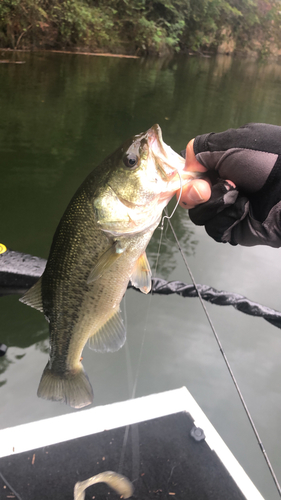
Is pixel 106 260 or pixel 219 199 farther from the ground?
pixel 219 199

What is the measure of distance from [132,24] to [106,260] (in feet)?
97.2

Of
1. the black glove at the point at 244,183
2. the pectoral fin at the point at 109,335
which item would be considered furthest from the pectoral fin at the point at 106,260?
the black glove at the point at 244,183

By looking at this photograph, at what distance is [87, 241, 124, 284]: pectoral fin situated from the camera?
1549mm

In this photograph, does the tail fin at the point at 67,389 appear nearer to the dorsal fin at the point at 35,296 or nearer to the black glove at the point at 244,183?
the dorsal fin at the point at 35,296

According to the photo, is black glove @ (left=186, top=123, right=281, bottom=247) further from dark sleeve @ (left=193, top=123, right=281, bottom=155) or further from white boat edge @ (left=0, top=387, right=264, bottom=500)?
white boat edge @ (left=0, top=387, right=264, bottom=500)

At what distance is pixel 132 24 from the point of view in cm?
2597

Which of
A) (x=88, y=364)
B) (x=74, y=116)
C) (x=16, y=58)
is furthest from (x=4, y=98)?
(x=88, y=364)

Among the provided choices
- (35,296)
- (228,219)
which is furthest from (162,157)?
(35,296)

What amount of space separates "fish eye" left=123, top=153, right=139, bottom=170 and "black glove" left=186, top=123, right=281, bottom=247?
11.5 inches

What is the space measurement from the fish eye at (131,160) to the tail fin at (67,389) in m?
1.07

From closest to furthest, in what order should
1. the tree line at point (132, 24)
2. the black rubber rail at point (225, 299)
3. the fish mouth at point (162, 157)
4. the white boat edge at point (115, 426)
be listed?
the fish mouth at point (162, 157)
the white boat edge at point (115, 426)
the black rubber rail at point (225, 299)
the tree line at point (132, 24)

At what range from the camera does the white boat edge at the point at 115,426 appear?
213cm

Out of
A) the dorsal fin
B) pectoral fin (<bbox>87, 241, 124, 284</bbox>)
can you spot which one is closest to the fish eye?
pectoral fin (<bbox>87, 241, 124, 284</bbox>)

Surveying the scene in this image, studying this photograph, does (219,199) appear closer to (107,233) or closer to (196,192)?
(196,192)
